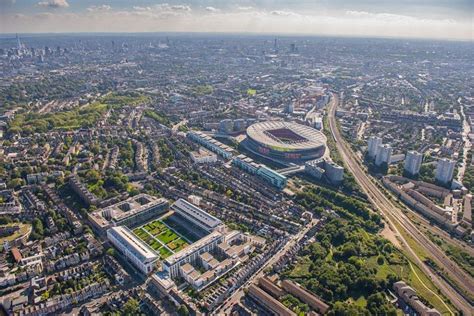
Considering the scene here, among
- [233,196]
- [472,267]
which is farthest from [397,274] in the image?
[233,196]

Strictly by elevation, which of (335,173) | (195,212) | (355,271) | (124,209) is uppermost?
(335,173)

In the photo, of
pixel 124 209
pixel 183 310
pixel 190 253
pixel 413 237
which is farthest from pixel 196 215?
pixel 413 237

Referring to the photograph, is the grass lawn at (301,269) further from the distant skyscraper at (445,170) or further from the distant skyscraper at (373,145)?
the distant skyscraper at (373,145)

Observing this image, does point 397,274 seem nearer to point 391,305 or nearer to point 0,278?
point 391,305

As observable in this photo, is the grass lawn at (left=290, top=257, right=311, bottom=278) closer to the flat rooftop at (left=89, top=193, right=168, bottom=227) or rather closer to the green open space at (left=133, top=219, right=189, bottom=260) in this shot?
the green open space at (left=133, top=219, right=189, bottom=260)

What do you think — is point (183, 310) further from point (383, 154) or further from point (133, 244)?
point (383, 154)

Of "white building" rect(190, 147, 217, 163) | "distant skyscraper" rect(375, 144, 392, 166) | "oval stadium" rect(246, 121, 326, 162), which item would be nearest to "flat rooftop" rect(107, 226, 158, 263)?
"white building" rect(190, 147, 217, 163)
